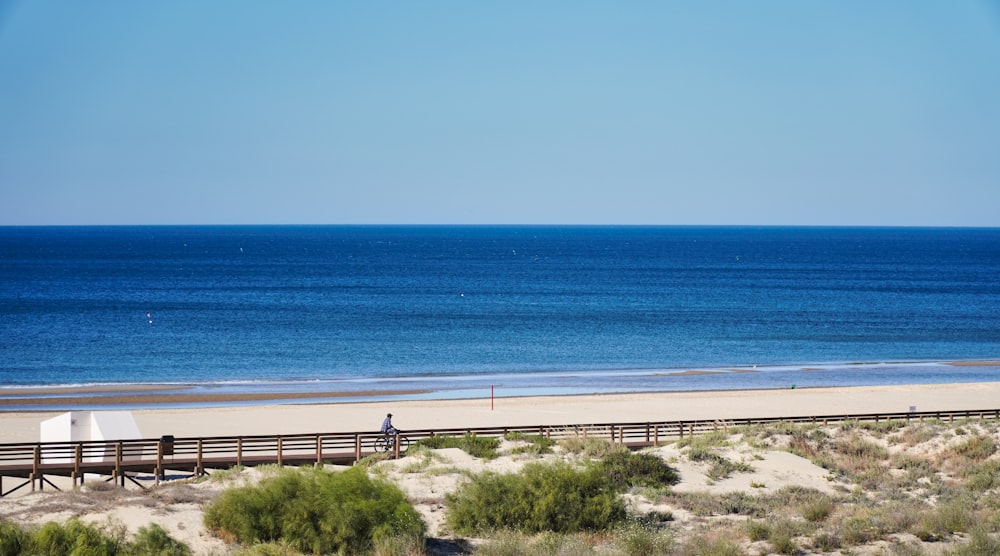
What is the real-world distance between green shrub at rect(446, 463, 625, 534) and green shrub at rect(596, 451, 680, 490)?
102 inches

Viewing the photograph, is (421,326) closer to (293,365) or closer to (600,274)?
(293,365)

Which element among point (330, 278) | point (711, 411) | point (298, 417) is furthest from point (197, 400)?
point (330, 278)

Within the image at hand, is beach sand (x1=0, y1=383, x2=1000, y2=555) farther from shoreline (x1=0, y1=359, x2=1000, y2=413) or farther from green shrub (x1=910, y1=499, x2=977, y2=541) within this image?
shoreline (x1=0, y1=359, x2=1000, y2=413)

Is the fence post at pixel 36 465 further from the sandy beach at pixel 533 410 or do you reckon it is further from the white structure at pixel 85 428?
the sandy beach at pixel 533 410

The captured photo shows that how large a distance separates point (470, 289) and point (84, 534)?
94723 millimetres

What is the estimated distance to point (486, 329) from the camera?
6988 cm

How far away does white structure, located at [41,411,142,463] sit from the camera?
79.4ft

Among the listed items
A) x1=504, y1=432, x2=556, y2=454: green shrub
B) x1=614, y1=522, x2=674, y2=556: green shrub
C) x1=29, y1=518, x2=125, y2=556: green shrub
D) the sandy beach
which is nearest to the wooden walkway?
x1=504, y1=432, x2=556, y2=454: green shrub

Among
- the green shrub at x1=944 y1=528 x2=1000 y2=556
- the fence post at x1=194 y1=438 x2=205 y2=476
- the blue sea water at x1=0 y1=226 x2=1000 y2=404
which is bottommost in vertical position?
the blue sea water at x1=0 y1=226 x2=1000 y2=404

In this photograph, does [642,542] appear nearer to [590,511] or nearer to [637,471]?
[590,511]

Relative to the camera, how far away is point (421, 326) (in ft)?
235

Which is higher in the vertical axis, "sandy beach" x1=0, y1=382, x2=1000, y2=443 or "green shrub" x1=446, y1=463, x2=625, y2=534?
"green shrub" x1=446, y1=463, x2=625, y2=534

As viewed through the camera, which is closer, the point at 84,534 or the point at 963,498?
the point at 84,534

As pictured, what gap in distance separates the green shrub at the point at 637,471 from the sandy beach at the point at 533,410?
12906mm
